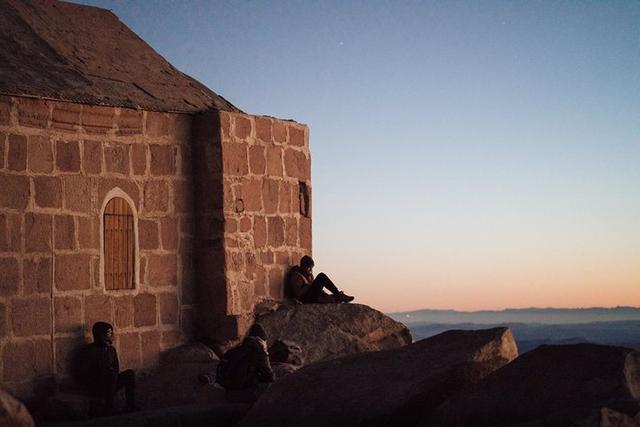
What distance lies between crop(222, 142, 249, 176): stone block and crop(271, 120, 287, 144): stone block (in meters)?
0.72

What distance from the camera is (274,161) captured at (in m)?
15.5

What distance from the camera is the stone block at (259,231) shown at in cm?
1503

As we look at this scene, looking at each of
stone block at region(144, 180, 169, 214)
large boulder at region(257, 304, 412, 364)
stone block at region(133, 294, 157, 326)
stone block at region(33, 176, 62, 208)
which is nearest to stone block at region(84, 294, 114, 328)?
stone block at region(133, 294, 157, 326)

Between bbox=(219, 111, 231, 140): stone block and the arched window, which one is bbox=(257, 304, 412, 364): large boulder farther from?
bbox=(219, 111, 231, 140): stone block

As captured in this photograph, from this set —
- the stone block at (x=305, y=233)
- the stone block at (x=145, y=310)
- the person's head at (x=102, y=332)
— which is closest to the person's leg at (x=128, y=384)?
the person's head at (x=102, y=332)

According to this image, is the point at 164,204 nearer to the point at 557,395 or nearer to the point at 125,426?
the point at 125,426

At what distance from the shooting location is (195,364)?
13852mm

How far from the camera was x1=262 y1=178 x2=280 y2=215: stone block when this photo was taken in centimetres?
1526

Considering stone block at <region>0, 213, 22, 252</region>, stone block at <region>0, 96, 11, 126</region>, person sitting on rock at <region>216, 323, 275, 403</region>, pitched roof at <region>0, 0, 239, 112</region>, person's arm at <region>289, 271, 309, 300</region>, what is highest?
pitched roof at <region>0, 0, 239, 112</region>

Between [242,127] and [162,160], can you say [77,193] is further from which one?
[242,127]

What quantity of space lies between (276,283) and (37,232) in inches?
153

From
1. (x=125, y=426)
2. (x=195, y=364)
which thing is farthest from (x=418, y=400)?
(x=195, y=364)

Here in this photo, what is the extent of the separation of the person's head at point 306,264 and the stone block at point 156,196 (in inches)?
96.3

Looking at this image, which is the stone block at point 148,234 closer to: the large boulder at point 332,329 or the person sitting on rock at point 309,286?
the large boulder at point 332,329
